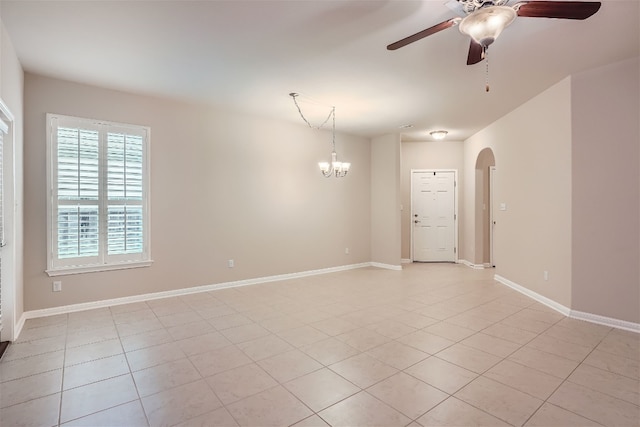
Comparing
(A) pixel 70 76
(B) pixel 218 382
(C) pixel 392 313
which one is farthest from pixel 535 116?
(A) pixel 70 76

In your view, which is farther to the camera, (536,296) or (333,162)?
(333,162)

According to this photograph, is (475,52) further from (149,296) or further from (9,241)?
(149,296)

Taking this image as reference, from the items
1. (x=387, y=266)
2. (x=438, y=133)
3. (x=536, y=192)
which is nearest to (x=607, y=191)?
(x=536, y=192)

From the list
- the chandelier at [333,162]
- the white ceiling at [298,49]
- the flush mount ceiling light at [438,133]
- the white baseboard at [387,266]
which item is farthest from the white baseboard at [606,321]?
the flush mount ceiling light at [438,133]

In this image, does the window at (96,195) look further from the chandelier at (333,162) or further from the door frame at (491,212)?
the door frame at (491,212)

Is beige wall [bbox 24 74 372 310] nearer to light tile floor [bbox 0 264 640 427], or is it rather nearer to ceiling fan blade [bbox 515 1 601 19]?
light tile floor [bbox 0 264 640 427]

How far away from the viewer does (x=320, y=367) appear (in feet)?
8.57

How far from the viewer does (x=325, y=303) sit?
4383 millimetres

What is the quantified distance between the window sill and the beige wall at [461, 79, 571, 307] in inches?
203

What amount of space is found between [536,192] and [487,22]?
3223mm

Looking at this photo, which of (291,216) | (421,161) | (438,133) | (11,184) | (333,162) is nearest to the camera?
(11,184)

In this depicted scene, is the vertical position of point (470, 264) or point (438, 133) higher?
point (438, 133)

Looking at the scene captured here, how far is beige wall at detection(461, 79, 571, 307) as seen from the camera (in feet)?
12.7

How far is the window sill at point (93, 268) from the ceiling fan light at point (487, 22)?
4392mm
